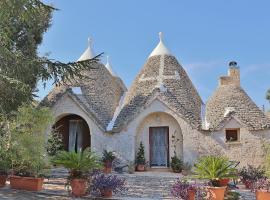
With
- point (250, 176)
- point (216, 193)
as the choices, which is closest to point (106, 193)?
point (216, 193)

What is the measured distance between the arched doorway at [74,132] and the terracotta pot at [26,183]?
9170mm

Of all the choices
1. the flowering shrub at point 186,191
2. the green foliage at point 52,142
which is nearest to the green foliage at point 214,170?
the flowering shrub at point 186,191

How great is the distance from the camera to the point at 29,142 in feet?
41.6

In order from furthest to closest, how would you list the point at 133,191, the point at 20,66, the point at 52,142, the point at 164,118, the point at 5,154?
the point at 164,118, the point at 20,66, the point at 52,142, the point at 133,191, the point at 5,154

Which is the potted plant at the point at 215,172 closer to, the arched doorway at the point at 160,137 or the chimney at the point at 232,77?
the arched doorway at the point at 160,137

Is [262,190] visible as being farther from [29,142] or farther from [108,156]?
[108,156]

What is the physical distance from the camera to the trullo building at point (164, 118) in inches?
755

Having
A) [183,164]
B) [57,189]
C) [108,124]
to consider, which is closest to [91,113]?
[108,124]

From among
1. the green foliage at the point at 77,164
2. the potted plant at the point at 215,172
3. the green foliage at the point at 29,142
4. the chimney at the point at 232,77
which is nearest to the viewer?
the potted plant at the point at 215,172

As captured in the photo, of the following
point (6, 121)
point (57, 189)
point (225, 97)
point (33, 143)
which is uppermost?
point (225, 97)

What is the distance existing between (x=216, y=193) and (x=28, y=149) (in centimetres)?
691

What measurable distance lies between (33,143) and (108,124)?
874 cm

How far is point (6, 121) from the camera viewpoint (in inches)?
549

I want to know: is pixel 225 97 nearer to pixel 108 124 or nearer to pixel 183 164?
pixel 183 164
